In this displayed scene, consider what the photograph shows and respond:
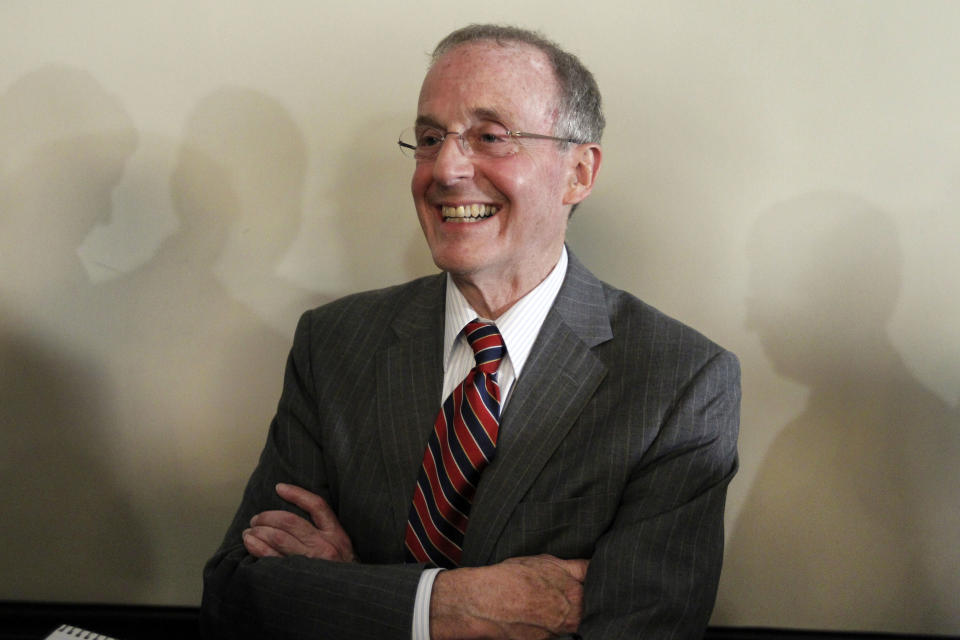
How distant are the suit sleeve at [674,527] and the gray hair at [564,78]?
50 cm

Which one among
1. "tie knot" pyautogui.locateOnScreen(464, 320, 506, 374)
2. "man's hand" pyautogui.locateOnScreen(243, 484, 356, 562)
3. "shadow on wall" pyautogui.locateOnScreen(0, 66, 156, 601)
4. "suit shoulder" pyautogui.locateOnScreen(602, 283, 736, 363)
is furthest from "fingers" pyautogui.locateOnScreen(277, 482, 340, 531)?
"shadow on wall" pyautogui.locateOnScreen(0, 66, 156, 601)

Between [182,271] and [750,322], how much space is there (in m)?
1.44

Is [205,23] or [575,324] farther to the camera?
[205,23]

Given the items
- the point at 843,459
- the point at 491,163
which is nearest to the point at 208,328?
the point at 491,163

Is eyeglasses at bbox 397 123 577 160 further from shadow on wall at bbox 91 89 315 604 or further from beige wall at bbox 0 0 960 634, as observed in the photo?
shadow on wall at bbox 91 89 315 604

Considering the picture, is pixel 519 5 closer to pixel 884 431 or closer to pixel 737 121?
pixel 737 121

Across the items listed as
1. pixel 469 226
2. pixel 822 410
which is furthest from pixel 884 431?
pixel 469 226

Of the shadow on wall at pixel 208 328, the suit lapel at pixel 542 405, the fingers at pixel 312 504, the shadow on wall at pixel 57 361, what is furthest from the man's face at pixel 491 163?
the shadow on wall at pixel 57 361

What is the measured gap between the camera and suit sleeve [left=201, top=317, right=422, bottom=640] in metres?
1.41

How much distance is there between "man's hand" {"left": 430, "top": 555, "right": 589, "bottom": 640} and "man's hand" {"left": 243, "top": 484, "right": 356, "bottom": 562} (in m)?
0.27

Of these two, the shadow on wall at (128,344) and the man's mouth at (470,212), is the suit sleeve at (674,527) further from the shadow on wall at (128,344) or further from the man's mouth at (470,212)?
the shadow on wall at (128,344)

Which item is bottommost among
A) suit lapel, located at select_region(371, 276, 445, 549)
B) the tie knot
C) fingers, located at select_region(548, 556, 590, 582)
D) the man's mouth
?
fingers, located at select_region(548, 556, 590, 582)

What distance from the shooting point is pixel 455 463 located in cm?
159

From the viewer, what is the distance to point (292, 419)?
5.79ft
